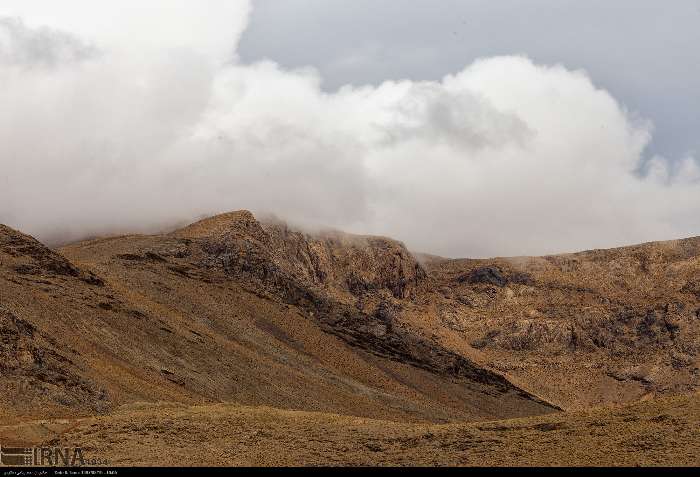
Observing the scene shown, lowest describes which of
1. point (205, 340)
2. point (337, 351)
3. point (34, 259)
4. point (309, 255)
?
point (337, 351)

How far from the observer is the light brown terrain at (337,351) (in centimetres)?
3531

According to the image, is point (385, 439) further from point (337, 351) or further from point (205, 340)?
point (337, 351)

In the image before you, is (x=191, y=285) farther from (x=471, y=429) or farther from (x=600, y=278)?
(x=600, y=278)

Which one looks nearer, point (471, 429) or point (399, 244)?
point (471, 429)

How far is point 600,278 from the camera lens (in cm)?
18712

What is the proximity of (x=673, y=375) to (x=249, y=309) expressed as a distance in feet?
260

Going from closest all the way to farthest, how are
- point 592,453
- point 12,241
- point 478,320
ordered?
1. point 592,453
2. point 12,241
3. point 478,320

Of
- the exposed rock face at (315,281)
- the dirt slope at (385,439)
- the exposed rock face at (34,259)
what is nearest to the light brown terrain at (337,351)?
the dirt slope at (385,439)

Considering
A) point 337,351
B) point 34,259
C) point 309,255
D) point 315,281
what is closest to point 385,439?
point 34,259

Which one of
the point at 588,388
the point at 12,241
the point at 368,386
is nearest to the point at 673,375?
the point at 588,388

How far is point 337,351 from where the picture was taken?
365ft

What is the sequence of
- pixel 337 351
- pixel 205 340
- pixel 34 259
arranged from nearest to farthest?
pixel 34 259 → pixel 205 340 → pixel 337 351

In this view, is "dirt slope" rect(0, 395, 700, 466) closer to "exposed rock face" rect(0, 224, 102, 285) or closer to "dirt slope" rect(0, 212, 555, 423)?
"dirt slope" rect(0, 212, 555, 423)

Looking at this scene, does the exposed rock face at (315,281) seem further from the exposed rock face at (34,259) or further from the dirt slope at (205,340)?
the exposed rock face at (34,259)
